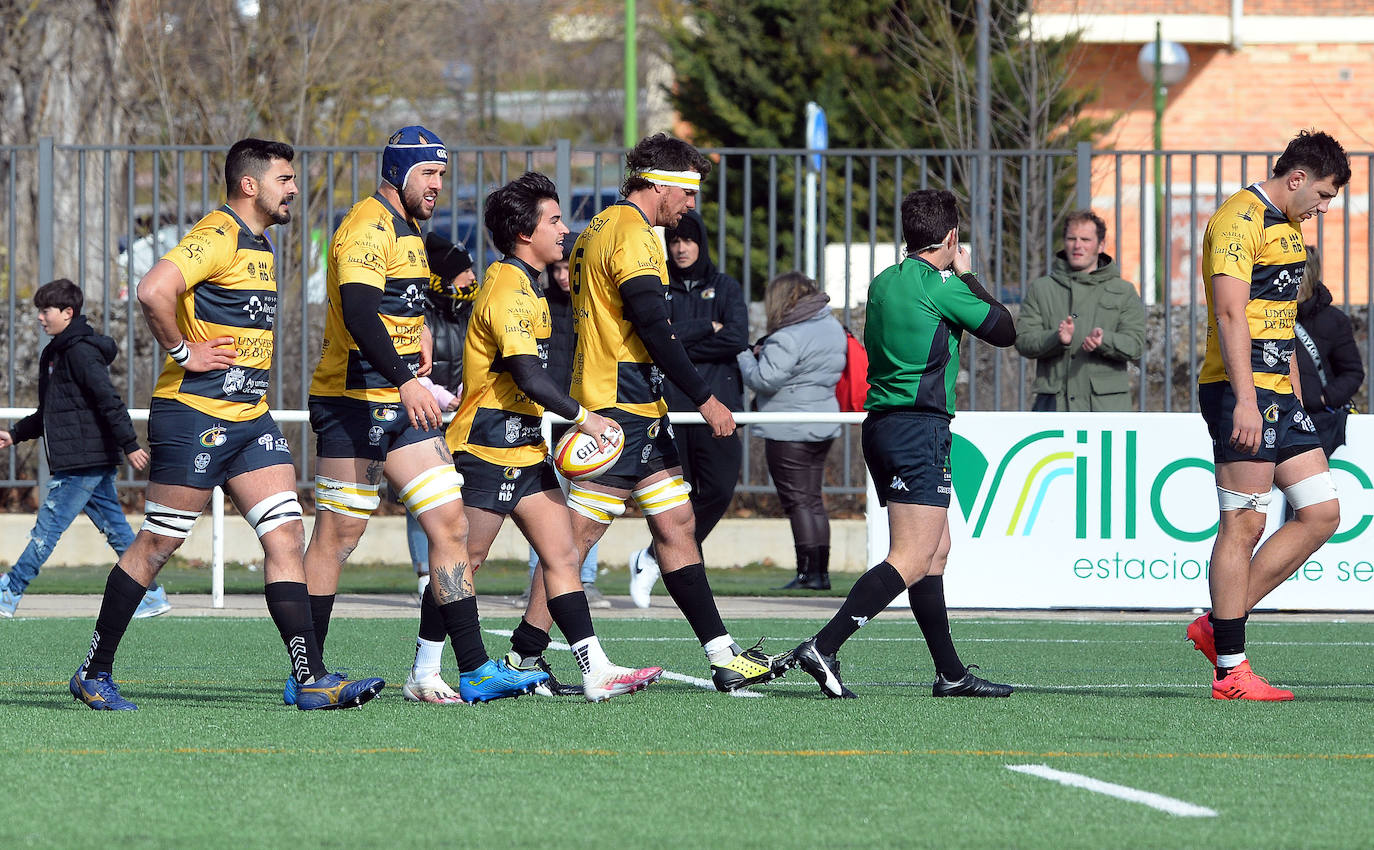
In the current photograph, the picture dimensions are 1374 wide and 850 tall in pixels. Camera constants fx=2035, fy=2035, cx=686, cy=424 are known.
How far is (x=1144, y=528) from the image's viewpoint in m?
10.7

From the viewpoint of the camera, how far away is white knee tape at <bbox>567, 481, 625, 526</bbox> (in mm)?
7156

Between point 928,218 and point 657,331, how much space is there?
1.01 m

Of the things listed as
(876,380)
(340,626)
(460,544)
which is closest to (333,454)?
(460,544)

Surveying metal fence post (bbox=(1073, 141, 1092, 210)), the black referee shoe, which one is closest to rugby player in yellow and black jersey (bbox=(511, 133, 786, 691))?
the black referee shoe

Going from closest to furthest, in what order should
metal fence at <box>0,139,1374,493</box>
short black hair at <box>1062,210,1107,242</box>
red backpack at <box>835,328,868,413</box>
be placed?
short black hair at <box>1062,210,1107,242</box> → red backpack at <box>835,328,868,413</box> → metal fence at <box>0,139,1374,493</box>

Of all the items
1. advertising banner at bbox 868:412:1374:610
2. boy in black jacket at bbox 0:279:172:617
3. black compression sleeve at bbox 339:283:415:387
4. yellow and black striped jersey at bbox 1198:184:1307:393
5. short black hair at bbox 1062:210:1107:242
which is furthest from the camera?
short black hair at bbox 1062:210:1107:242

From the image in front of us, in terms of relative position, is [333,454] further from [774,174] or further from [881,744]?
[774,174]

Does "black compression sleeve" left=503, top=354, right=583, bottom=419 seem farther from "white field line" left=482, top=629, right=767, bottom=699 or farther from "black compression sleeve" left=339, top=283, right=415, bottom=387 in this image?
"white field line" left=482, top=629, right=767, bottom=699

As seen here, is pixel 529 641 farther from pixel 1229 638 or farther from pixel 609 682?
pixel 1229 638

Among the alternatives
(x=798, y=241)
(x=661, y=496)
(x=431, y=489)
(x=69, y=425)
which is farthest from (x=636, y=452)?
(x=798, y=241)

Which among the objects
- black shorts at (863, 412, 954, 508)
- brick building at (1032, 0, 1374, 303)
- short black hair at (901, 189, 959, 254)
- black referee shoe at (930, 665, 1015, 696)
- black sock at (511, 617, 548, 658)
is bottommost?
black referee shoe at (930, 665, 1015, 696)

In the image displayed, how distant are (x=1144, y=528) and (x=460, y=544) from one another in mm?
5045

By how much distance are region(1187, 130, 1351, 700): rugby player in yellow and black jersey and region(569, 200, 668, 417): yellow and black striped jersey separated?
1.94 m

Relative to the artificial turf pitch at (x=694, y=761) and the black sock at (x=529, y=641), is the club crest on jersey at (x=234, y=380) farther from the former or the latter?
the black sock at (x=529, y=641)
